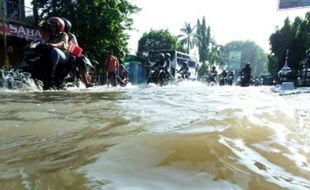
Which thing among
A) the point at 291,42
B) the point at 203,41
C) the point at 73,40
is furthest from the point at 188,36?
the point at 73,40

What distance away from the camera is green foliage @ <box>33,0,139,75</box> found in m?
21.1

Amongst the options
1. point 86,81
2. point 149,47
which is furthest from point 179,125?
point 149,47

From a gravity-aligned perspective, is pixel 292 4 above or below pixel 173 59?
above

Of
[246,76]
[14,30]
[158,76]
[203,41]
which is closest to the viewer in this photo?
[158,76]

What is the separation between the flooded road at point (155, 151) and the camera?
4.91 feet

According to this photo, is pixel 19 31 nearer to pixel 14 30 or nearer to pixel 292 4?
pixel 14 30

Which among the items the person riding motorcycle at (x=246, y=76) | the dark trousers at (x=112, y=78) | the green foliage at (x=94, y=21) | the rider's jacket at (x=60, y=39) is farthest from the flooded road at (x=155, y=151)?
the green foliage at (x=94, y=21)

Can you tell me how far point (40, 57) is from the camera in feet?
22.3

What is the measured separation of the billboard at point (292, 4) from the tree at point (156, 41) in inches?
1075

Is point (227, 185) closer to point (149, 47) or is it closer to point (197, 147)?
point (197, 147)

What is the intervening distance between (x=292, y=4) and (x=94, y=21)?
1130 centimetres

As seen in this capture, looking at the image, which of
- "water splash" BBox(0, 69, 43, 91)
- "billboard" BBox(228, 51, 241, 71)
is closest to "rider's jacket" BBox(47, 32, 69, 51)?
"water splash" BBox(0, 69, 43, 91)

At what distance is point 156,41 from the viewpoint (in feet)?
173

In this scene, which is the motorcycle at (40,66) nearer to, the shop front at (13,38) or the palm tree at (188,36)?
the shop front at (13,38)
